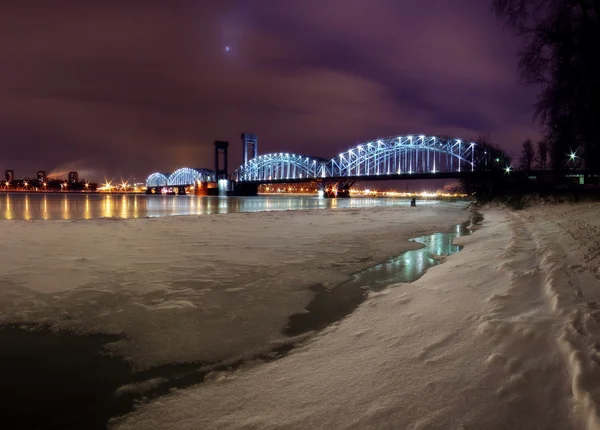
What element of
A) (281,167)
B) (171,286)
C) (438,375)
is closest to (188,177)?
(281,167)

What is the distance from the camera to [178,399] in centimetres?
301

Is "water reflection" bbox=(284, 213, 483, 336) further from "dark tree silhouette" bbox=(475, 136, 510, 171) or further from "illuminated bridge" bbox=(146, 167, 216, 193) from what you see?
"illuminated bridge" bbox=(146, 167, 216, 193)

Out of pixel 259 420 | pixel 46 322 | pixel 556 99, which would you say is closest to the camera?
pixel 259 420

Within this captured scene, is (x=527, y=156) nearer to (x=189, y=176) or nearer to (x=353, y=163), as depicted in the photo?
(x=353, y=163)

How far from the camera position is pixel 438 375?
275cm

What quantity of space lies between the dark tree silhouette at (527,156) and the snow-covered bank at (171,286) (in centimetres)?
6444

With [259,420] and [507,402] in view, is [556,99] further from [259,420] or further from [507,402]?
[259,420]

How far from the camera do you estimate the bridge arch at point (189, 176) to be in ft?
553

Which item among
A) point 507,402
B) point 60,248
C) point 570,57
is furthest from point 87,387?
point 570,57

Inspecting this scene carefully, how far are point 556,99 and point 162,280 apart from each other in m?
13.3

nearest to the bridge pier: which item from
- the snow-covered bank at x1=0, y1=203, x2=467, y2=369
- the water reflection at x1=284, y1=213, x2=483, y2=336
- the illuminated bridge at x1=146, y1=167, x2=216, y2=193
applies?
the illuminated bridge at x1=146, y1=167, x2=216, y2=193

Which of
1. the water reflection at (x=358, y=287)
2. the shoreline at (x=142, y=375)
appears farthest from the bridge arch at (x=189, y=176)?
the shoreline at (x=142, y=375)

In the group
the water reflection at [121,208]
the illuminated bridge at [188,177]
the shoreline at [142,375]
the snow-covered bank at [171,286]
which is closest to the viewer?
the shoreline at [142,375]

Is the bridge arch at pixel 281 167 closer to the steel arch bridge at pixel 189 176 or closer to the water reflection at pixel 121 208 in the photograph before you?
the steel arch bridge at pixel 189 176
